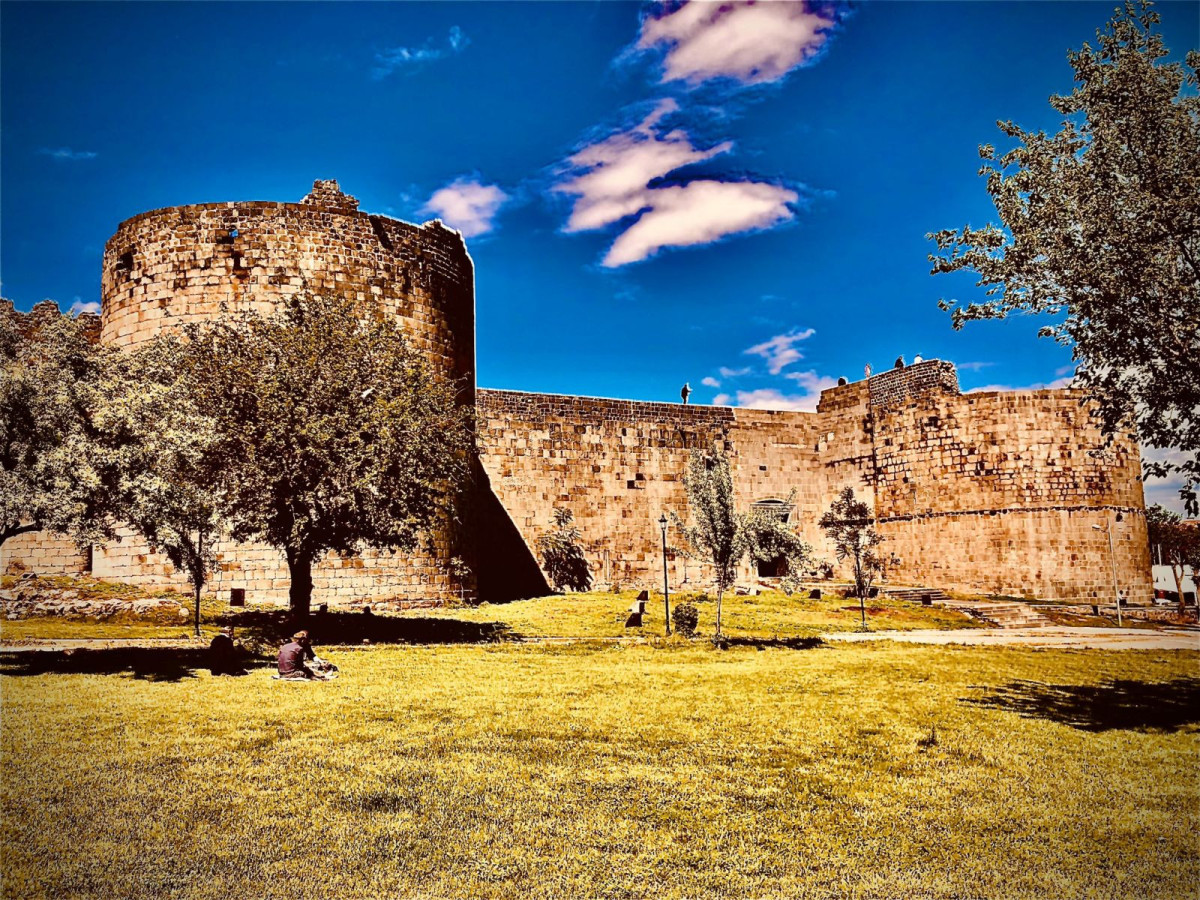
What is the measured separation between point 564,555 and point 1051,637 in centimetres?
1675

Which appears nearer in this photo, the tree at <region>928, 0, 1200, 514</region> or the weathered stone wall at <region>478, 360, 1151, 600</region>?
the tree at <region>928, 0, 1200, 514</region>

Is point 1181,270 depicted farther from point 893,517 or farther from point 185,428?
point 893,517

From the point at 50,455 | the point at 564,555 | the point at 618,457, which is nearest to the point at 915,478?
the point at 618,457

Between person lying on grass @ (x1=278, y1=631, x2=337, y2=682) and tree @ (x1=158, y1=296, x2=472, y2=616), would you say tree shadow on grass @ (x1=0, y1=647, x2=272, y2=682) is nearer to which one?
person lying on grass @ (x1=278, y1=631, x2=337, y2=682)

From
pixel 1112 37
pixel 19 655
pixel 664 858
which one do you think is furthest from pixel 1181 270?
pixel 19 655

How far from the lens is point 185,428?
12773 millimetres

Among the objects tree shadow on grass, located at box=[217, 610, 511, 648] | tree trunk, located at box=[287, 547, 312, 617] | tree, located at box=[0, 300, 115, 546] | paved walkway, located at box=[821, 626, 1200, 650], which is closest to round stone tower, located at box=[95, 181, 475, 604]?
tree shadow on grass, located at box=[217, 610, 511, 648]

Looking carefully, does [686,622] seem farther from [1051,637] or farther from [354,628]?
[1051,637]

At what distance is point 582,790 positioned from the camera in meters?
7.18

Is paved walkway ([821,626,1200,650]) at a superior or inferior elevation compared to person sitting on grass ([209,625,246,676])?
inferior

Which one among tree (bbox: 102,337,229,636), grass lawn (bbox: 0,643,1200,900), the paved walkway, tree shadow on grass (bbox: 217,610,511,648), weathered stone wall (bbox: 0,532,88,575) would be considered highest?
tree (bbox: 102,337,229,636)

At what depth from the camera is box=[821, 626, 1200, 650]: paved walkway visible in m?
19.8

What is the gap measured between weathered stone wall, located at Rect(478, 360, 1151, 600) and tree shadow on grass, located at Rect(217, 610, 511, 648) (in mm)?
11862

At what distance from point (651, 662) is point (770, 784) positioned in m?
7.64
